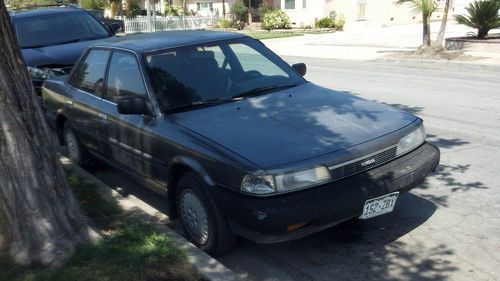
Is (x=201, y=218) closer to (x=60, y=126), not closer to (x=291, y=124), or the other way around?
(x=291, y=124)

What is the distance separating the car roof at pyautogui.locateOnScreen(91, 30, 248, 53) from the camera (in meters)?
4.88

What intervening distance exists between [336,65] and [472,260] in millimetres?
12835

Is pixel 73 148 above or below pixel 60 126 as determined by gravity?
below

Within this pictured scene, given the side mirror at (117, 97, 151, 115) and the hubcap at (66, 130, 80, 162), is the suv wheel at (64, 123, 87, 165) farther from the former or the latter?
the side mirror at (117, 97, 151, 115)

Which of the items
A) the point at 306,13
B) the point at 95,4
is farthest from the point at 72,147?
the point at 95,4

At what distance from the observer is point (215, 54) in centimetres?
500

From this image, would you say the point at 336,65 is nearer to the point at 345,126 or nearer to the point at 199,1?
the point at 345,126

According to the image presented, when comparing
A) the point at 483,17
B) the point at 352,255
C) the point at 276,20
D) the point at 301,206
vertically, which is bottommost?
the point at 352,255

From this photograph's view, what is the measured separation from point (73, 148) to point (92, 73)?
1045mm

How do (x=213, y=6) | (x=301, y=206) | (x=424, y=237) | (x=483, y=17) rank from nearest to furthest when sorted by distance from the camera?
1. (x=301, y=206)
2. (x=424, y=237)
3. (x=483, y=17)
4. (x=213, y=6)

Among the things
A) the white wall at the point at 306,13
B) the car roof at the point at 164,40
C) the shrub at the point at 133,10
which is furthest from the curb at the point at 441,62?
the shrub at the point at 133,10

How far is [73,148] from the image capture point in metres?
6.23

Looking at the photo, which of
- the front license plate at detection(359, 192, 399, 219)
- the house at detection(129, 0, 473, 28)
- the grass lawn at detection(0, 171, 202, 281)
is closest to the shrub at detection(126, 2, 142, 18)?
the house at detection(129, 0, 473, 28)

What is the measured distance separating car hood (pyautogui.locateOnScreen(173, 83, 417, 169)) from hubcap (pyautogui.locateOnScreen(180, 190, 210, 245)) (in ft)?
1.59
